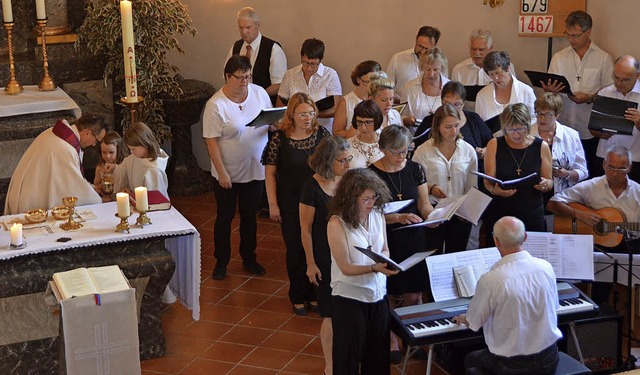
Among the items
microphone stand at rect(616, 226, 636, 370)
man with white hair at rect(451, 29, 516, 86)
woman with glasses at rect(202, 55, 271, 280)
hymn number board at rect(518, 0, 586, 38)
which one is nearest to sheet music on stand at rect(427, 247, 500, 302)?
microphone stand at rect(616, 226, 636, 370)

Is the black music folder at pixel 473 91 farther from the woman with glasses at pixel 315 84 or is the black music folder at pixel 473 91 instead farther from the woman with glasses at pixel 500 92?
the woman with glasses at pixel 315 84

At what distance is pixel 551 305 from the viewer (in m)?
5.40

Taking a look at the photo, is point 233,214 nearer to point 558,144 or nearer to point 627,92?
point 558,144

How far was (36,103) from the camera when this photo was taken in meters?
8.91

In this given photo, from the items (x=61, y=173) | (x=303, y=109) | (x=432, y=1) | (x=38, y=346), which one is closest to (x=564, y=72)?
(x=432, y=1)

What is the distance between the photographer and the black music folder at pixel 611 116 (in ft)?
25.1

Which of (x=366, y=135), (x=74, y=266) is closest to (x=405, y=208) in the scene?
(x=366, y=135)

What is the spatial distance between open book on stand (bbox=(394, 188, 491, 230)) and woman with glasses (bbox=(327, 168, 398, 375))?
0.69m

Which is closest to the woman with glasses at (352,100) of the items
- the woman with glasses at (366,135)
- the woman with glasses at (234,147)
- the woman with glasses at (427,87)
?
the woman with glasses at (427,87)

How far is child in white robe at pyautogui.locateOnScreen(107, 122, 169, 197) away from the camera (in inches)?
279

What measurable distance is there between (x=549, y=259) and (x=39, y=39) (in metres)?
5.17

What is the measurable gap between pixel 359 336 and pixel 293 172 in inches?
71.4

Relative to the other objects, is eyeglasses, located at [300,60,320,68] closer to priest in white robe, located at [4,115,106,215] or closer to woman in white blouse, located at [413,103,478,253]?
woman in white blouse, located at [413,103,478,253]

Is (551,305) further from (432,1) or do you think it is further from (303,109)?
(432,1)
